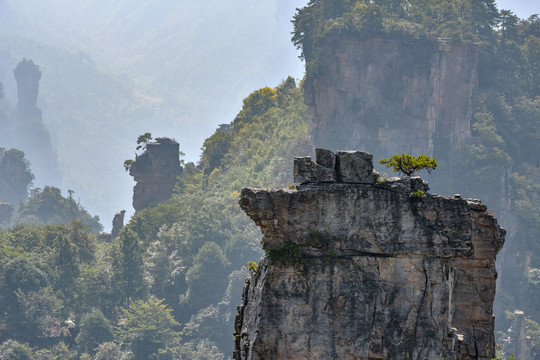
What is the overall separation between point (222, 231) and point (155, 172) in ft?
68.2

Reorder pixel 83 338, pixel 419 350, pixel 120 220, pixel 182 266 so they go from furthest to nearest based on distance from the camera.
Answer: pixel 120 220 < pixel 182 266 < pixel 83 338 < pixel 419 350

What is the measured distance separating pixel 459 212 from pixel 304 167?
8.01 m

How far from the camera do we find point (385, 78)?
160875 mm

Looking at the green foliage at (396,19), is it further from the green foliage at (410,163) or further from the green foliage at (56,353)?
the green foliage at (410,163)

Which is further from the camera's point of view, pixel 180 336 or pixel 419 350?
pixel 180 336

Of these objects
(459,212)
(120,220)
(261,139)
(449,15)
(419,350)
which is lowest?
(419,350)

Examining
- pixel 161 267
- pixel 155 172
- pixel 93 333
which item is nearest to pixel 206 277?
pixel 161 267

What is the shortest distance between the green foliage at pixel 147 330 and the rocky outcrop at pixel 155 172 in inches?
1525

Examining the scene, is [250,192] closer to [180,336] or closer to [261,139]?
[180,336]

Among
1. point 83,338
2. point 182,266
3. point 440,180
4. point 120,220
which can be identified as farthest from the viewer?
point 120,220

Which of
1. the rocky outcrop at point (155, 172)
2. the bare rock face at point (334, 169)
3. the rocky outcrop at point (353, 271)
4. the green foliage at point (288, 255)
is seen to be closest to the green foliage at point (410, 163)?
the rocky outcrop at point (353, 271)

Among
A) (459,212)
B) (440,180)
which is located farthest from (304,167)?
(440,180)

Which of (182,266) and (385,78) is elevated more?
(385,78)

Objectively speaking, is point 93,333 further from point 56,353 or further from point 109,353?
point 56,353
